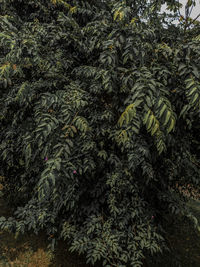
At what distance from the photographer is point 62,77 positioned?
2.56 metres

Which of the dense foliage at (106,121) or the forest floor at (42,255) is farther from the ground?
the dense foliage at (106,121)

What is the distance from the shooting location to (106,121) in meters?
2.50

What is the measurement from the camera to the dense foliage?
6.49 ft

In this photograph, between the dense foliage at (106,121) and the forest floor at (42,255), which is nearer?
the dense foliage at (106,121)

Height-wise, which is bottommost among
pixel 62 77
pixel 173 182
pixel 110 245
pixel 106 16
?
pixel 110 245

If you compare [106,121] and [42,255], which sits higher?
[106,121]

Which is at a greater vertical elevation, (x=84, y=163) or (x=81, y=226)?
(x=84, y=163)

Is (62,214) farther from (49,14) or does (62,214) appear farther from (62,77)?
(49,14)

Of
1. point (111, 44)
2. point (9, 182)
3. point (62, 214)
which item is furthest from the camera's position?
point (9, 182)

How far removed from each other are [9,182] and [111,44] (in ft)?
10.2

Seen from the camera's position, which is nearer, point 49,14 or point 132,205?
point 132,205

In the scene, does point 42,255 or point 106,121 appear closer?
point 106,121

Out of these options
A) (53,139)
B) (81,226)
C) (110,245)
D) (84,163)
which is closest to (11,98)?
(53,139)

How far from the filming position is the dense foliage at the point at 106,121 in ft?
6.49
